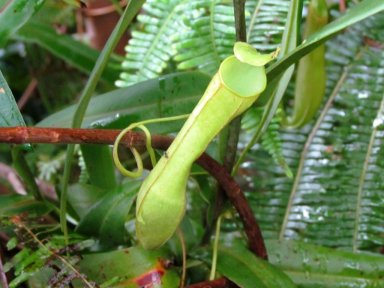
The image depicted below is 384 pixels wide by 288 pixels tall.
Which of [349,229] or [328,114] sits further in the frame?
[328,114]

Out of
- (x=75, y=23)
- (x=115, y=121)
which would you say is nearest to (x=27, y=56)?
(x=75, y=23)

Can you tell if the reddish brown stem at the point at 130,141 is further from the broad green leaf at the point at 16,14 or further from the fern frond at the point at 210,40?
the fern frond at the point at 210,40

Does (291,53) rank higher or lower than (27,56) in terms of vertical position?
higher

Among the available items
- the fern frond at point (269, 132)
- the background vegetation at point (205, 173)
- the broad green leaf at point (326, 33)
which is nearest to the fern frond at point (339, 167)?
the background vegetation at point (205, 173)

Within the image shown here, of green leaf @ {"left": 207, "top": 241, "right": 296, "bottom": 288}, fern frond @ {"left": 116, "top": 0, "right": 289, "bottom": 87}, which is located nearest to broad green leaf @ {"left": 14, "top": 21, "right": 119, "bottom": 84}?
fern frond @ {"left": 116, "top": 0, "right": 289, "bottom": 87}

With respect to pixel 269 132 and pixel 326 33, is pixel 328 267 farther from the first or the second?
pixel 326 33

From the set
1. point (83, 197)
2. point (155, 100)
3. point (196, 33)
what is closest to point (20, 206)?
point (83, 197)

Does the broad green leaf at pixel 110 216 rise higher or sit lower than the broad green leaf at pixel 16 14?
lower

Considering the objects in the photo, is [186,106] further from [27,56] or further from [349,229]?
[27,56]
